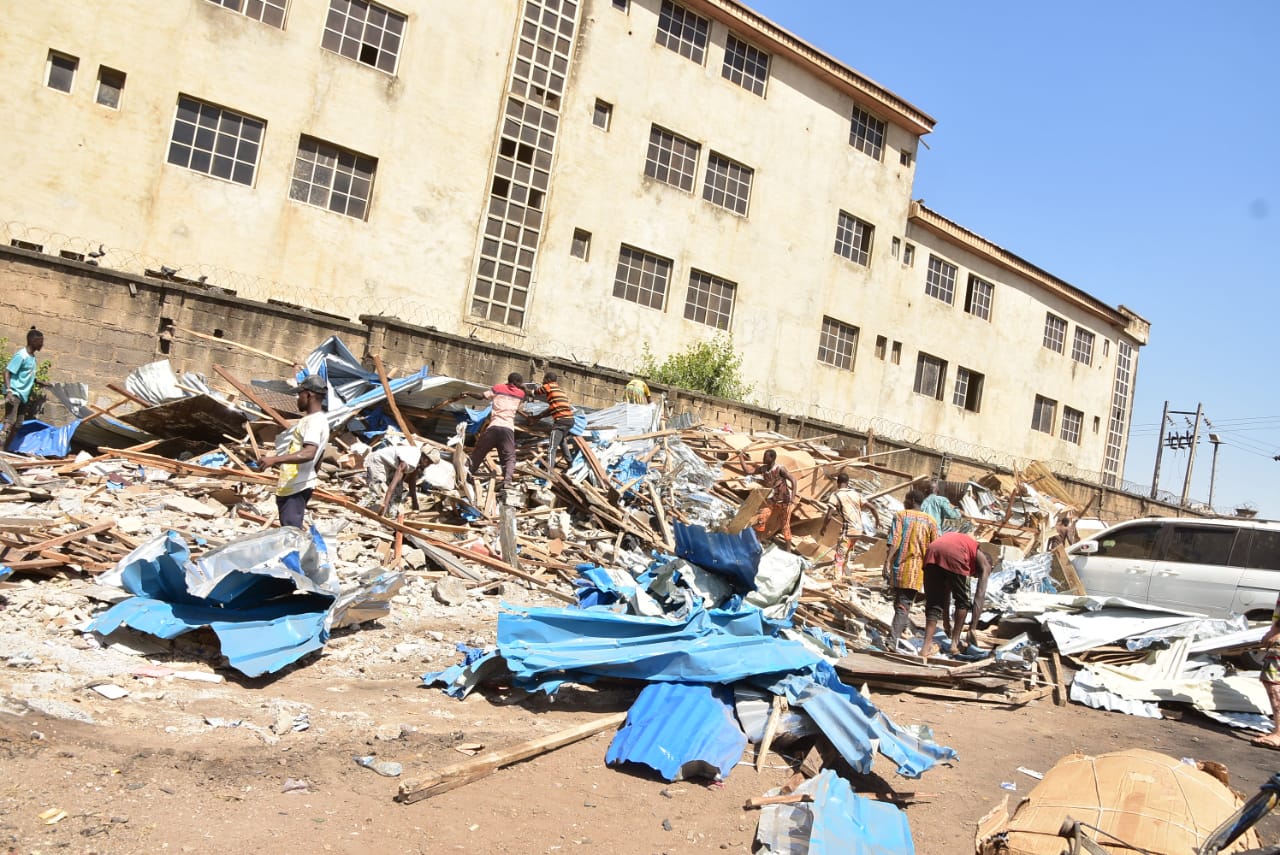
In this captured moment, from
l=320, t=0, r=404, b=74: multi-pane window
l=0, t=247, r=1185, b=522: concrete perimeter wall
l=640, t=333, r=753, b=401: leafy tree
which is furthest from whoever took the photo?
l=640, t=333, r=753, b=401: leafy tree

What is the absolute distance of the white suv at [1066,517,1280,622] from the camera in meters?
9.22

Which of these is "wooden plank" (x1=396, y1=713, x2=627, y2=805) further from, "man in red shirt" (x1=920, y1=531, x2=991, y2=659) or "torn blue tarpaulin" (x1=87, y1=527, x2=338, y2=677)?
"man in red shirt" (x1=920, y1=531, x2=991, y2=659)

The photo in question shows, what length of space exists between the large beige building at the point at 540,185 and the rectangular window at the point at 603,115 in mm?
43

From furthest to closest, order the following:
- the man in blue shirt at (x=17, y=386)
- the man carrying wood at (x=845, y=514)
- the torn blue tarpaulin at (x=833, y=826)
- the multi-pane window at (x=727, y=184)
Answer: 1. the multi-pane window at (x=727, y=184)
2. the man carrying wood at (x=845, y=514)
3. the man in blue shirt at (x=17, y=386)
4. the torn blue tarpaulin at (x=833, y=826)

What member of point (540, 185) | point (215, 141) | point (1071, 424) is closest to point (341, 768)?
point (215, 141)

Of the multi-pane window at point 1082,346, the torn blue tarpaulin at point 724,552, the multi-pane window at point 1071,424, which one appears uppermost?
the multi-pane window at point 1082,346

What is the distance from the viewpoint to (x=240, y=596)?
5953 mm

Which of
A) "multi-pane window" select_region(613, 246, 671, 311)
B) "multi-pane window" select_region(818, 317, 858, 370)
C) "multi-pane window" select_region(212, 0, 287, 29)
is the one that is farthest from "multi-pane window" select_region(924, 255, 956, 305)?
"multi-pane window" select_region(212, 0, 287, 29)

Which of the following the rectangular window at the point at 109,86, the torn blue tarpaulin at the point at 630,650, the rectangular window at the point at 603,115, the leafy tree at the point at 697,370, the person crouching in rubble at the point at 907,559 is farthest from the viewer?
the leafy tree at the point at 697,370

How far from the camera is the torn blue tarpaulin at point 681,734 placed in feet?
16.1

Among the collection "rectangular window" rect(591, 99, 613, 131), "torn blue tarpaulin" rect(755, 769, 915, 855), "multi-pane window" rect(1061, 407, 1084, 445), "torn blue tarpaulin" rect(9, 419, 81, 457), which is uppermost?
"rectangular window" rect(591, 99, 613, 131)

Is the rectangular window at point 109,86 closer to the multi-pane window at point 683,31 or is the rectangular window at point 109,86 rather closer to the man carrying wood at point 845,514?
the multi-pane window at point 683,31

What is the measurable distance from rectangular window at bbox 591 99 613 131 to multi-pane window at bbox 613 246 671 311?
2.60 m

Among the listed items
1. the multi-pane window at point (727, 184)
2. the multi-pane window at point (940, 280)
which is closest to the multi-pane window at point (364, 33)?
the multi-pane window at point (727, 184)
